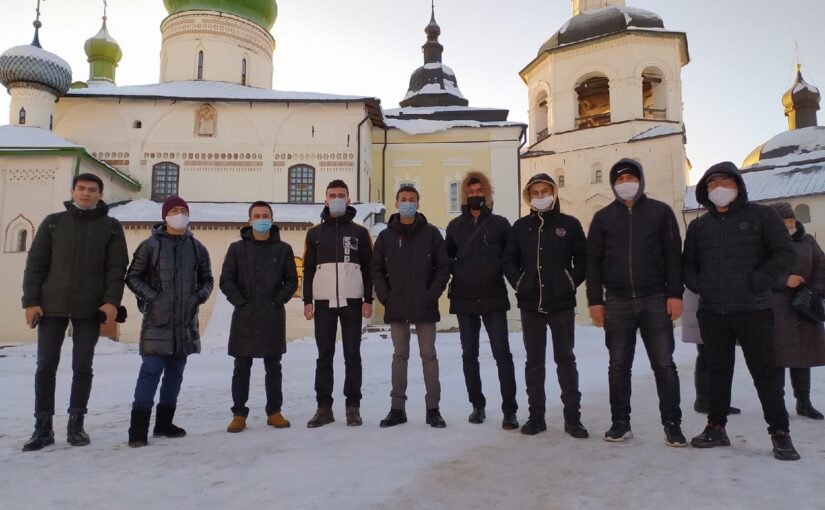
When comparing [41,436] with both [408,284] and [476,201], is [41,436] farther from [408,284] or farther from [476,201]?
[476,201]

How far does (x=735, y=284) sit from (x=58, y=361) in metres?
4.63

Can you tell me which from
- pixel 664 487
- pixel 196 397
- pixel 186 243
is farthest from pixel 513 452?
pixel 196 397

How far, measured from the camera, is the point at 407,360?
4754 mm

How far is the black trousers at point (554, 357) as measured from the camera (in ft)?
13.9

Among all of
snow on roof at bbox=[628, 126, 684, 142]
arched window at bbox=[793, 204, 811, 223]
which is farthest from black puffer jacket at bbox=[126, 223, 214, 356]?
arched window at bbox=[793, 204, 811, 223]

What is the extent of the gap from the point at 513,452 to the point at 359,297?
192cm

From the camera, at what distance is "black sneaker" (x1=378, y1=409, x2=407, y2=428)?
176 inches

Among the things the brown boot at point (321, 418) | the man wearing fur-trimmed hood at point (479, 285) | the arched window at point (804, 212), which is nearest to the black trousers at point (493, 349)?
the man wearing fur-trimmed hood at point (479, 285)

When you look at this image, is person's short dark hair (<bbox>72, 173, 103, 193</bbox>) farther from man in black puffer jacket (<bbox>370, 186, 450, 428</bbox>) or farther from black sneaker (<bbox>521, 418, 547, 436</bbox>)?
black sneaker (<bbox>521, 418, 547, 436</bbox>)

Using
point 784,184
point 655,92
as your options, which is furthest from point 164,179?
point 784,184

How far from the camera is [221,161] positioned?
21.3 m

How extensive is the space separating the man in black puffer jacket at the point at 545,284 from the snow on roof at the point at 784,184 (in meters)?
23.0

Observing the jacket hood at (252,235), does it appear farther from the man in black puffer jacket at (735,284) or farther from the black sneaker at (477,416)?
the man in black puffer jacket at (735,284)

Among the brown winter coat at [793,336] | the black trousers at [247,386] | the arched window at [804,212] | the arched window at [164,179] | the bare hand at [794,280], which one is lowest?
the black trousers at [247,386]
